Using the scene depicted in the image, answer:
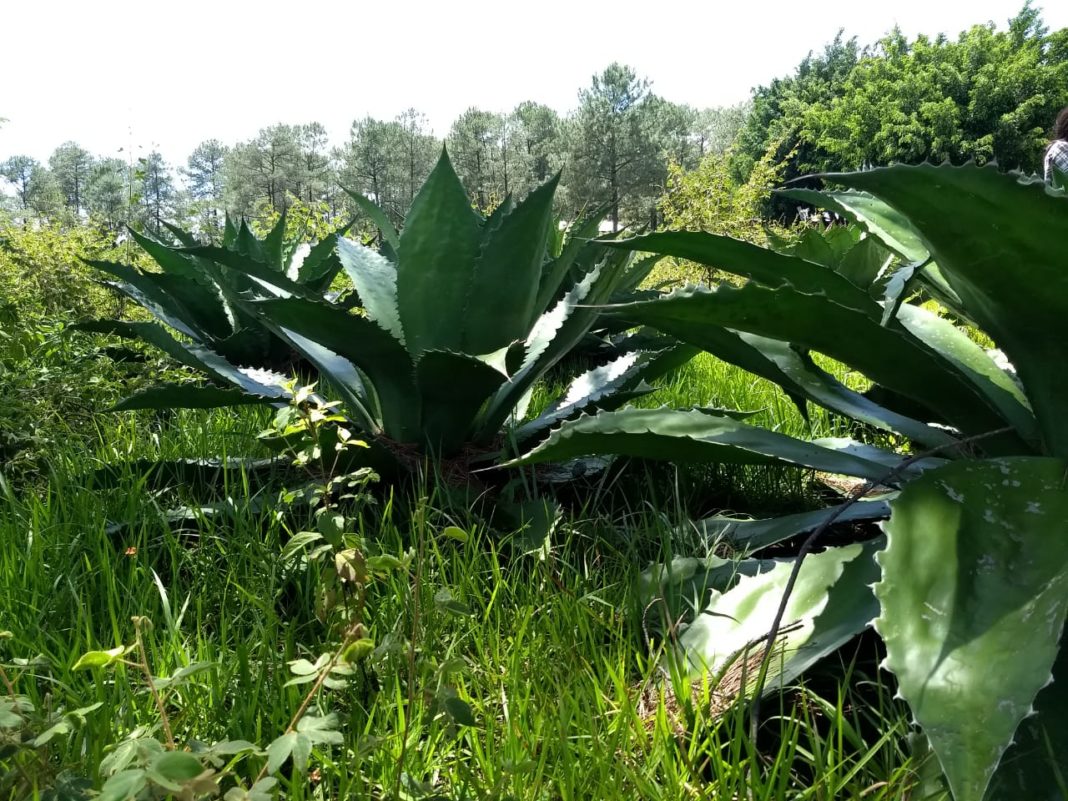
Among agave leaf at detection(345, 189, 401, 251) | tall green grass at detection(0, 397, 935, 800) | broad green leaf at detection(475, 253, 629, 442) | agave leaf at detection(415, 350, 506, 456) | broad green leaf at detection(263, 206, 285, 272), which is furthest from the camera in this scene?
broad green leaf at detection(263, 206, 285, 272)

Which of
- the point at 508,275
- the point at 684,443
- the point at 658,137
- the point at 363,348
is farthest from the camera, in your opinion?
the point at 658,137

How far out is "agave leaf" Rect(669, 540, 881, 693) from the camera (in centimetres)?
88

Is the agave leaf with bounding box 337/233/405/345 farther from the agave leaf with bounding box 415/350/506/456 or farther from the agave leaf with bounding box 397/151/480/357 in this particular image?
the agave leaf with bounding box 415/350/506/456

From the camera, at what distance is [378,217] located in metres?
2.09

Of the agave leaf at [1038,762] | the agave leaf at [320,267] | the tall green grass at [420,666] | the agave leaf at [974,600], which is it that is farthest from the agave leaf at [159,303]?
the agave leaf at [1038,762]

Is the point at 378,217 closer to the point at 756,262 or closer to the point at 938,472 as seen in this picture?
the point at 756,262

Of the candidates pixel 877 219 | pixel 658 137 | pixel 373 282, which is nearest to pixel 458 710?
pixel 877 219

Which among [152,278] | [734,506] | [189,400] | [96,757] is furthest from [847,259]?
[96,757]

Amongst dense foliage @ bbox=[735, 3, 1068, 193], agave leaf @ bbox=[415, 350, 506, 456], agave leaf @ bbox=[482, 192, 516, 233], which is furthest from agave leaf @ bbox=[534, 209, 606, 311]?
dense foliage @ bbox=[735, 3, 1068, 193]

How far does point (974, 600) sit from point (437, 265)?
1.21 m

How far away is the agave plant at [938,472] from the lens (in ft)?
2.22

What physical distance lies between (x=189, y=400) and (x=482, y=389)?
61 centimetres

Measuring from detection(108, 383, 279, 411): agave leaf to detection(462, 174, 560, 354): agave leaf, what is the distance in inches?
18.2

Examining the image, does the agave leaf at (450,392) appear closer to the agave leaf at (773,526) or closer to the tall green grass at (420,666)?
the tall green grass at (420,666)
